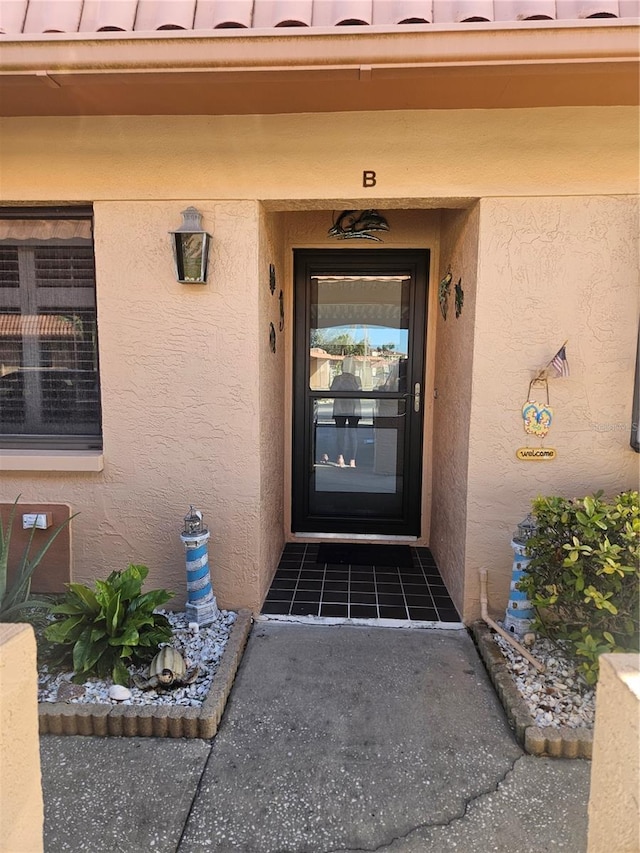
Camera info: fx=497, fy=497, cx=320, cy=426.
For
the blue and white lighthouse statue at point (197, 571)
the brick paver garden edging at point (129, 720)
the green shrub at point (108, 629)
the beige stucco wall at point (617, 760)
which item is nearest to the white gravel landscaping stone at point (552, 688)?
the beige stucco wall at point (617, 760)

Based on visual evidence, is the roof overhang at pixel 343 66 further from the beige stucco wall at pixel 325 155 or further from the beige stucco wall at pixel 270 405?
the beige stucco wall at pixel 270 405

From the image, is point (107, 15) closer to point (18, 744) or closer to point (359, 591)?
point (18, 744)

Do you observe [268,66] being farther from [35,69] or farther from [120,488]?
[120,488]

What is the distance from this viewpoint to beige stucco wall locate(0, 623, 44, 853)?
1224mm

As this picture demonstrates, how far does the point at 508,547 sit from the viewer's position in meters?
3.06

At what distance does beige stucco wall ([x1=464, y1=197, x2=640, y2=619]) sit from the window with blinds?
247 cm

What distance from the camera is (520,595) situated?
9.24ft

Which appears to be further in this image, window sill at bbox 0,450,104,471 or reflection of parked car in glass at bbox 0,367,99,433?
reflection of parked car in glass at bbox 0,367,99,433

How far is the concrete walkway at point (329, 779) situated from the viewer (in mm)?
1758

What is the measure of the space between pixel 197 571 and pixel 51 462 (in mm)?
1165

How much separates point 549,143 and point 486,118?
0.38 m

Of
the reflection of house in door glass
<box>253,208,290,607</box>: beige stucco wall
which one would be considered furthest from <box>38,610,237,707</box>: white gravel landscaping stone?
the reflection of house in door glass

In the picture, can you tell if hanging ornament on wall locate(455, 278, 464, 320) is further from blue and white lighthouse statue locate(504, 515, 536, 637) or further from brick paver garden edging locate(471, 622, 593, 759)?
brick paver garden edging locate(471, 622, 593, 759)

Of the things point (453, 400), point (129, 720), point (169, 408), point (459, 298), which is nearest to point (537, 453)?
point (453, 400)
